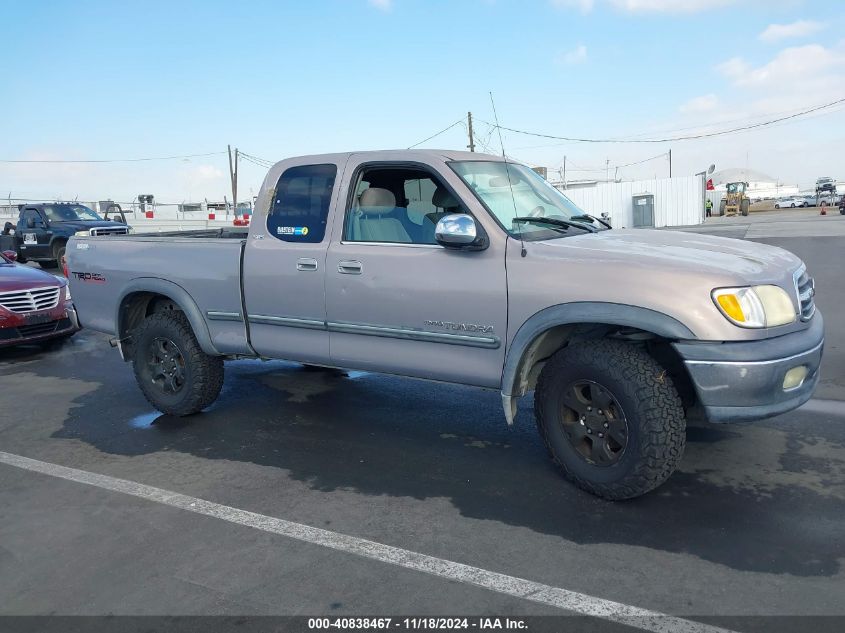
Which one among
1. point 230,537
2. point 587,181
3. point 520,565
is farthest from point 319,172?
point 587,181

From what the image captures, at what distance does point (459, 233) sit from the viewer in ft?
13.0

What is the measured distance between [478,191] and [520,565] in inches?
87.3

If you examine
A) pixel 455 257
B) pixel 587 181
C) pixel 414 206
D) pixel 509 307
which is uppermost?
pixel 587 181

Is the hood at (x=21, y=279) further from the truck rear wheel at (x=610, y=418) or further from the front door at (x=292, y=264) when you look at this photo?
the truck rear wheel at (x=610, y=418)

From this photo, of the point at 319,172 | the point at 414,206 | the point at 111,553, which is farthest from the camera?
the point at 319,172

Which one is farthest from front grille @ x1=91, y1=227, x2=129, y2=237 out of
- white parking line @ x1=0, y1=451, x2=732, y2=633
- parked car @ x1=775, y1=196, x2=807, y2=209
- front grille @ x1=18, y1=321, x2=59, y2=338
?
parked car @ x1=775, y1=196, x2=807, y2=209

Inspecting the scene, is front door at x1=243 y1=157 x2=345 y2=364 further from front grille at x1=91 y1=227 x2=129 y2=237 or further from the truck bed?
front grille at x1=91 y1=227 x2=129 y2=237

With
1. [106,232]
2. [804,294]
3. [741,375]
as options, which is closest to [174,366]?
[741,375]

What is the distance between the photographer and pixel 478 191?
4336 mm

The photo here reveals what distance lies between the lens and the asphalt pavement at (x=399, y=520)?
9.75ft

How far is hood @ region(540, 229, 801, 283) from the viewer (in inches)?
141

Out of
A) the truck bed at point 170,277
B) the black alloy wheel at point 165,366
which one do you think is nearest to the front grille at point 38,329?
the truck bed at point 170,277

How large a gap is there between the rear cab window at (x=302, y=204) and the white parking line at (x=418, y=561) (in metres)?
1.88

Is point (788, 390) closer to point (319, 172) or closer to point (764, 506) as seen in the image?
point (764, 506)
